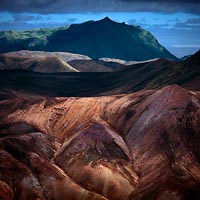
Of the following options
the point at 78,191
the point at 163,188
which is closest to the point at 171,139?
the point at 163,188

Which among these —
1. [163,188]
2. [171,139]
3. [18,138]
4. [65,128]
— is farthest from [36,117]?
[163,188]

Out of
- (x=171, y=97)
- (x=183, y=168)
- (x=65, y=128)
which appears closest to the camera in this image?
(x=183, y=168)

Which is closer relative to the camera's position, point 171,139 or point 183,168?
point 183,168

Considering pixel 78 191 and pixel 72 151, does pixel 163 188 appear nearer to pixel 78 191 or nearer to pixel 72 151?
pixel 78 191

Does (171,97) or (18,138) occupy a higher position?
(171,97)

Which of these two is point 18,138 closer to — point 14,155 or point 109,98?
point 14,155

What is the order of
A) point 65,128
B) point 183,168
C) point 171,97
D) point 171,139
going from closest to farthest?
1. point 183,168
2. point 171,139
3. point 171,97
4. point 65,128

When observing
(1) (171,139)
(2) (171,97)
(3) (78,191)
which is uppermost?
(2) (171,97)
